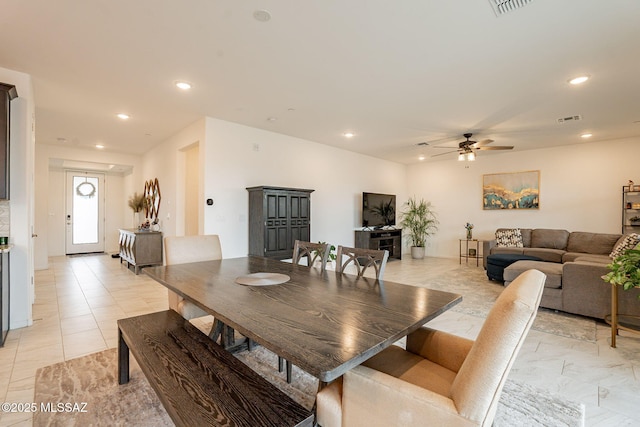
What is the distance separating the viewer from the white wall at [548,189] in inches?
228

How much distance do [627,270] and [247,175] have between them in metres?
4.71

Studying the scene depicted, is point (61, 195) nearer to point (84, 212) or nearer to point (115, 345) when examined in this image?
point (84, 212)

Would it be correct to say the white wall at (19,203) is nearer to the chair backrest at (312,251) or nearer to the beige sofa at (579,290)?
the chair backrest at (312,251)

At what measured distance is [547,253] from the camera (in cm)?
548

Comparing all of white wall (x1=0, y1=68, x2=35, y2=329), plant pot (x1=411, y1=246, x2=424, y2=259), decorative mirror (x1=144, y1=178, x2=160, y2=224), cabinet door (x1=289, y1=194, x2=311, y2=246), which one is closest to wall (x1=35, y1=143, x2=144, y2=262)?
decorative mirror (x1=144, y1=178, x2=160, y2=224)

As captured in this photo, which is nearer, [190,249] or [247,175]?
[190,249]

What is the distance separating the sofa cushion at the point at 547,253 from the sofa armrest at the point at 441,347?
17.4ft

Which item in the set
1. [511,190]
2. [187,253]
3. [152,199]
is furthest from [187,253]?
[511,190]

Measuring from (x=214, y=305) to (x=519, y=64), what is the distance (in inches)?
136

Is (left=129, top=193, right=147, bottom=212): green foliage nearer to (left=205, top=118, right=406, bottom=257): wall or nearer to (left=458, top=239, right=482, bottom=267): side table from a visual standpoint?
(left=205, top=118, right=406, bottom=257): wall

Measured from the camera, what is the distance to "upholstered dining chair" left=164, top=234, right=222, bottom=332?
2.44 metres

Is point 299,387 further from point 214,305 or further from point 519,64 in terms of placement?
point 519,64

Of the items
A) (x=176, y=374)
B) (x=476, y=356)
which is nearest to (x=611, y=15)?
(x=476, y=356)

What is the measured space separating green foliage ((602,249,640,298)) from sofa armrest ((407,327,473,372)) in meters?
2.00
